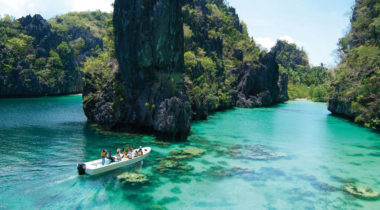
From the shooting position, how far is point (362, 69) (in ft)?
141

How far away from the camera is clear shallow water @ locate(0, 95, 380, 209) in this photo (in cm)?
1563

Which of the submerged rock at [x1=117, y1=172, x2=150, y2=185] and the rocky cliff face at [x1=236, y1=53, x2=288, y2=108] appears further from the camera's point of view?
the rocky cliff face at [x1=236, y1=53, x2=288, y2=108]

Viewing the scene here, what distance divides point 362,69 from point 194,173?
Answer: 3715cm

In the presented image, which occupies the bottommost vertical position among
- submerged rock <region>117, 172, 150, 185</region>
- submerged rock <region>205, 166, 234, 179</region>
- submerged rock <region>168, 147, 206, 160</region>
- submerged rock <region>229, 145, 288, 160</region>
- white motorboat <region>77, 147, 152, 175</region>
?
submerged rock <region>205, 166, 234, 179</region>

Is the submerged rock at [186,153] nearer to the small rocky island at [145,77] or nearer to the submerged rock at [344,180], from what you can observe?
the small rocky island at [145,77]

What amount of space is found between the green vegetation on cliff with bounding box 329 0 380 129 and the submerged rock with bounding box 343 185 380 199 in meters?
25.1

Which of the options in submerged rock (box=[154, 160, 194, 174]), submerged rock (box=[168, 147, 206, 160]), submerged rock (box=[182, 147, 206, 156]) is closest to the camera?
submerged rock (box=[154, 160, 194, 174])

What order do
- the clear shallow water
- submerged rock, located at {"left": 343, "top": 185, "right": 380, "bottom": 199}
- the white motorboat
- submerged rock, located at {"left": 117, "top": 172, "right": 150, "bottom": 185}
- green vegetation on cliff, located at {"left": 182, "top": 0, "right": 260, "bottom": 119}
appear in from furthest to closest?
green vegetation on cliff, located at {"left": 182, "top": 0, "right": 260, "bottom": 119} < the white motorboat < submerged rock, located at {"left": 117, "top": 172, "right": 150, "bottom": 185} < submerged rock, located at {"left": 343, "top": 185, "right": 380, "bottom": 199} < the clear shallow water

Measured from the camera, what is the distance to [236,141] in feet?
104

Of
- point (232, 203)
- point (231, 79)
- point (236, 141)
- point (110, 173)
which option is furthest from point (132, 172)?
point (231, 79)

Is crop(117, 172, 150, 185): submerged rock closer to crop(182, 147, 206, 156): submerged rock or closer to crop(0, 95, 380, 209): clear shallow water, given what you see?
crop(0, 95, 380, 209): clear shallow water

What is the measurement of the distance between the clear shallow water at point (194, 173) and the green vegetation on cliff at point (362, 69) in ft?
29.2

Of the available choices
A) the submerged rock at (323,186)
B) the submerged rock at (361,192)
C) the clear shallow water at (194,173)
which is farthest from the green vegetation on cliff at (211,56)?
the submerged rock at (361,192)

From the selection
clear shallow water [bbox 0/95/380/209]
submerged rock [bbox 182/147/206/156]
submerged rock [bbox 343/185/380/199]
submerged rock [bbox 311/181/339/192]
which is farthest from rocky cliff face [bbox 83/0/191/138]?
submerged rock [bbox 343/185/380/199]
